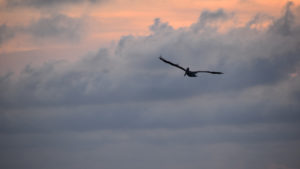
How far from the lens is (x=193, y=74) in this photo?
253ft
